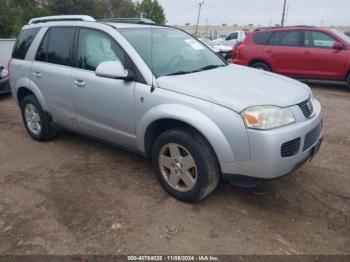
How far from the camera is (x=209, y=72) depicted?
3.64m

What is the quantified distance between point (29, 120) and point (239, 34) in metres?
17.9

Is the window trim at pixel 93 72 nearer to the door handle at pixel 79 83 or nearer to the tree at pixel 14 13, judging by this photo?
the door handle at pixel 79 83

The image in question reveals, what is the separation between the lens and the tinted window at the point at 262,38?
9602 mm

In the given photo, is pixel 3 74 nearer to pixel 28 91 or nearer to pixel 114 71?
pixel 28 91

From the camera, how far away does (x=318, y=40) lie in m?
8.80

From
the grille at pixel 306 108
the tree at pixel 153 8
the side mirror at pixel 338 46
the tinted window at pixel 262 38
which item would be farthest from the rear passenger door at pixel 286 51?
the tree at pixel 153 8

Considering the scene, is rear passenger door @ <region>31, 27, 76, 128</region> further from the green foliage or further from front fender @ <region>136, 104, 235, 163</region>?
the green foliage

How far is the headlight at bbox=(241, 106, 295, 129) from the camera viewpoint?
2.76 m

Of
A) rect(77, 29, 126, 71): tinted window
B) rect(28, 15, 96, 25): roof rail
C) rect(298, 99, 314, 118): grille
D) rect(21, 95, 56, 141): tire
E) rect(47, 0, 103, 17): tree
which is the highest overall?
rect(47, 0, 103, 17): tree

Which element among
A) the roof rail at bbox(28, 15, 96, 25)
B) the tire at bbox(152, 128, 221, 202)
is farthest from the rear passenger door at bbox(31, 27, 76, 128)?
the tire at bbox(152, 128, 221, 202)

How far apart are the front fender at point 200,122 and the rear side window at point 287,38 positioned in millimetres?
7108

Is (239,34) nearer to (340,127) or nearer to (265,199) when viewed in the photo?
(340,127)

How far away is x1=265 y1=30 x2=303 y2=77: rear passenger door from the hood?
19.4 ft

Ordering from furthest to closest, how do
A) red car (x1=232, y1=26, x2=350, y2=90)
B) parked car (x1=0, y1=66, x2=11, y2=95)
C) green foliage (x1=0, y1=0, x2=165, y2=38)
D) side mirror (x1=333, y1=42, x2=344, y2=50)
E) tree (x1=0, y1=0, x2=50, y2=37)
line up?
1. green foliage (x1=0, y1=0, x2=165, y2=38)
2. tree (x1=0, y1=0, x2=50, y2=37)
3. red car (x1=232, y1=26, x2=350, y2=90)
4. side mirror (x1=333, y1=42, x2=344, y2=50)
5. parked car (x1=0, y1=66, x2=11, y2=95)
